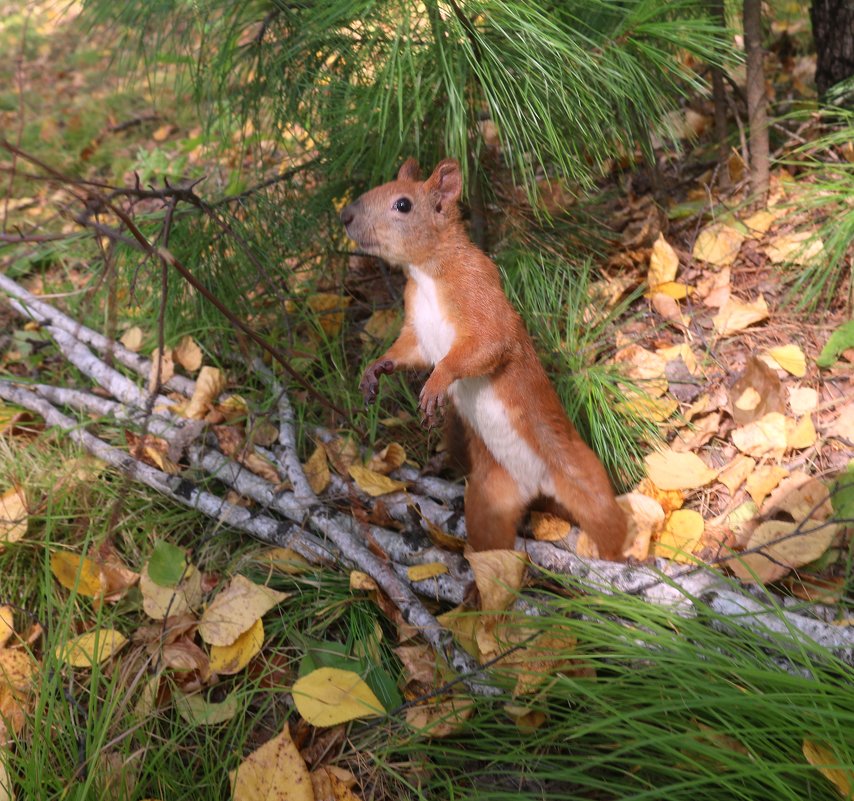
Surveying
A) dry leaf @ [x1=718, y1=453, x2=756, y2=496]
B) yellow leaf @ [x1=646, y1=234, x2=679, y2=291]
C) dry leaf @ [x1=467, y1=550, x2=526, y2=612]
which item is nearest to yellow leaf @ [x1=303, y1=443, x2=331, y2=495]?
dry leaf @ [x1=467, y1=550, x2=526, y2=612]

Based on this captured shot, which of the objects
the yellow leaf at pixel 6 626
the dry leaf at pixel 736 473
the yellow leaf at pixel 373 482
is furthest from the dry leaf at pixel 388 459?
the yellow leaf at pixel 6 626

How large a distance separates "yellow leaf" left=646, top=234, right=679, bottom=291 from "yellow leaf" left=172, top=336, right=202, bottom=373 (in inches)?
62.0

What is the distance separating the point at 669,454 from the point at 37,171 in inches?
143

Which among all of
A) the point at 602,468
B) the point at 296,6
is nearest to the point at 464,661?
the point at 602,468

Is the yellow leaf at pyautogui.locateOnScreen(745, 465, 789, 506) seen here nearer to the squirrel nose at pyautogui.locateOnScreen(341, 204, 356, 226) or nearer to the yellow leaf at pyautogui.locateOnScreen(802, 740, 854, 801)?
the yellow leaf at pyautogui.locateOnScreen(802, 740, 854, 801)

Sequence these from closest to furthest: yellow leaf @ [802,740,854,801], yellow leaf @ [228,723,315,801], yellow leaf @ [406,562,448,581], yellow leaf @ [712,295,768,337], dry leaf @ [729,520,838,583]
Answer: yellow leaf @ [802,740,854,801] < yellow leaf @ [228,723,315,801] < dry leaf @ [729,520,838,583] < yellow leaf @ [406,562,448,581] < yellow leaf @ [712,295,768,337]

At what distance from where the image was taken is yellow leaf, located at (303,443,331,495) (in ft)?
7.29

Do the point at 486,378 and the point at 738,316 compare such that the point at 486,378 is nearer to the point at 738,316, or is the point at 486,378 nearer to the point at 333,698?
the point at 333,698

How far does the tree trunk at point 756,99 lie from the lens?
2549 millimetres

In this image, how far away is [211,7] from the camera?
7.67 ft

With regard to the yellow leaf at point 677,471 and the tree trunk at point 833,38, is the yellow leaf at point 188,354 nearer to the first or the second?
the yellow leaf at point 677,471

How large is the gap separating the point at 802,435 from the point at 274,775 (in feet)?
5.10

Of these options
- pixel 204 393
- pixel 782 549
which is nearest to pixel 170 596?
pixel 204 393

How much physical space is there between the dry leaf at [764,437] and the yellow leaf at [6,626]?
76.9 inches
